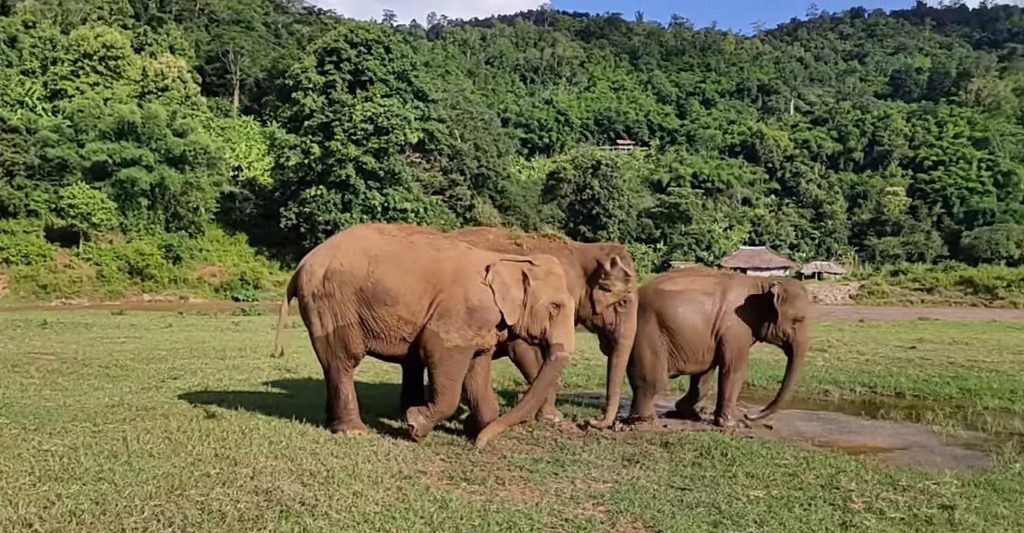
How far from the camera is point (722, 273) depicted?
1401 cm

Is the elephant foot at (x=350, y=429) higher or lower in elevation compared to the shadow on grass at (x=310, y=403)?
higher

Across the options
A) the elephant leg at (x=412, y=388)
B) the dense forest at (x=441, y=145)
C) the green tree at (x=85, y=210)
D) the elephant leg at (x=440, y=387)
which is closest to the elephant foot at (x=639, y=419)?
the elephant leg at (x=412, y=388)

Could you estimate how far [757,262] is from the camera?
6488cm

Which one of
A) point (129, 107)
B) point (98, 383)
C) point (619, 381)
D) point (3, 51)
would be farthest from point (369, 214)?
point (619, 381)

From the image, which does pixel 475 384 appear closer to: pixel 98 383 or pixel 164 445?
pixel 164 445

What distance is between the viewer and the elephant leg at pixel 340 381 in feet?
36.1

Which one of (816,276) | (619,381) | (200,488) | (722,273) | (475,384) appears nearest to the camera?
(200,488)

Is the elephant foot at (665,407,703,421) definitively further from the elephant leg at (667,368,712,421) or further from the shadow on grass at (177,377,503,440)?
the shadow on grass at (177,377,503,440)

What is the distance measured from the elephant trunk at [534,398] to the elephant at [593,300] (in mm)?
1105

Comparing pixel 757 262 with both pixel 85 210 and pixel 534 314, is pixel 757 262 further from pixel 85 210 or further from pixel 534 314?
pixel 534 314

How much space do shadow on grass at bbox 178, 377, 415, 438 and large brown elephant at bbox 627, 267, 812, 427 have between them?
137 inches

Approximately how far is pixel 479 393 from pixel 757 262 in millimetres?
56439

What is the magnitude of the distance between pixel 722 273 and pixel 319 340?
612 cm

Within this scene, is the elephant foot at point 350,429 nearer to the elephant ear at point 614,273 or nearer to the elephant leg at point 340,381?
the elephant leg at point 340,381
